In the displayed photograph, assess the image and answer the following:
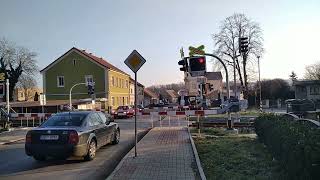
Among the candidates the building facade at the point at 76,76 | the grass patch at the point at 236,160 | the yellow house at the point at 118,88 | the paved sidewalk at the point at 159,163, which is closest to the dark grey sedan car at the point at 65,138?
the paved sidewalk at the point at 159,163

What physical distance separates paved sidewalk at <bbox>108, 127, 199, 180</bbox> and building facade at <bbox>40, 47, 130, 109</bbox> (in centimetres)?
4950

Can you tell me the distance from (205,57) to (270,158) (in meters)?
10.5

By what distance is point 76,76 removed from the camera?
219ft

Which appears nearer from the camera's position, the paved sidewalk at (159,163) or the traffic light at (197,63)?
the paved sidewalk at (159,163)

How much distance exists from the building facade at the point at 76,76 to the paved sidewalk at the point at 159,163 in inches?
1949

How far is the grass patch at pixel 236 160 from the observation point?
10.1 m

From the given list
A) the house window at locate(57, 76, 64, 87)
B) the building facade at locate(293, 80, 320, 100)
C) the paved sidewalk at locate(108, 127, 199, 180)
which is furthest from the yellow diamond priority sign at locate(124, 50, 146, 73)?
the building facade at locate(293, 80, 320, 100)

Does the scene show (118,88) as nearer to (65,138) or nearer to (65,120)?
(65,120)

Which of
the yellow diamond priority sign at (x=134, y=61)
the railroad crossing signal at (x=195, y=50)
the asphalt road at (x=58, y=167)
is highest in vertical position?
the railroad crossing signal at (x=195, y=50)

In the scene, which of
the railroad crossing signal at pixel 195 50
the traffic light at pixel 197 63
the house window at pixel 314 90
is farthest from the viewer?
the house window at pixel 314 90

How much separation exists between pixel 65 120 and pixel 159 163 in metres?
3.34

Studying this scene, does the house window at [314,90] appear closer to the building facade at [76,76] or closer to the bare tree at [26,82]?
the building facade at [76,76]

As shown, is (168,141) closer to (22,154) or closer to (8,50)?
(22,154)

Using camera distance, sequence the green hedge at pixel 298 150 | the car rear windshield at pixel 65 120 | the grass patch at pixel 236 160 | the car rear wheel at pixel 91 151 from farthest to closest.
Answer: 1. the car rear windshield at pixel 65 120
2. the car rear wheel at pixel 91 151
3. the grass patch at pixel 236 160
4. the green hedge at pixel 298 150
